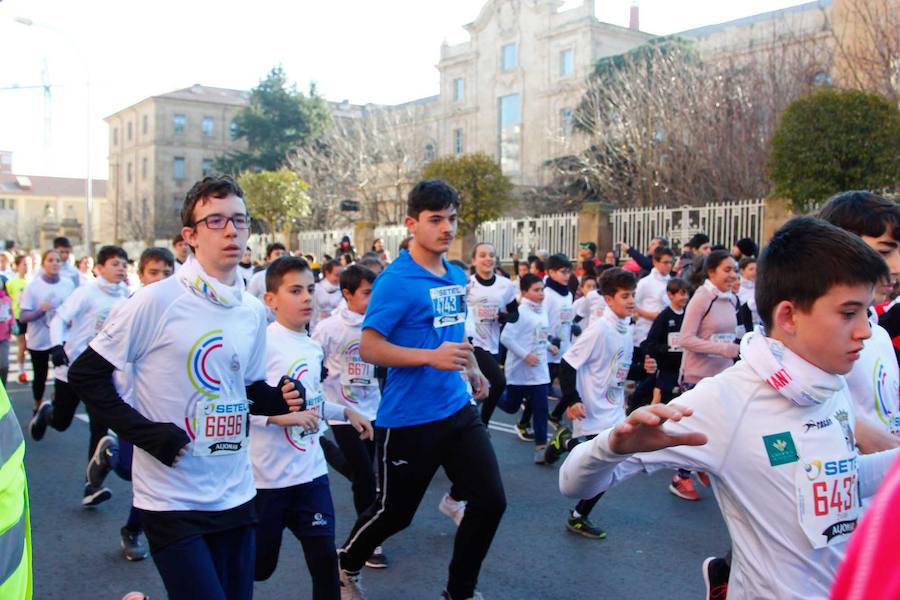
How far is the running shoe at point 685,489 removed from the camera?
6973 millimetres

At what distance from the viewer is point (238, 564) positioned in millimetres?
3332

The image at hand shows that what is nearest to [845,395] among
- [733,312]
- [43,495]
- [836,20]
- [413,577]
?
[413,577]

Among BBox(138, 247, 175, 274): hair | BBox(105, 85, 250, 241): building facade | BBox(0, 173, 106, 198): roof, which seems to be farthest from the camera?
BBox(0, 173, 106, 198): roof

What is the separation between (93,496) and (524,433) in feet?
14.9

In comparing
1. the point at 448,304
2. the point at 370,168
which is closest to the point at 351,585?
the point at 448,304

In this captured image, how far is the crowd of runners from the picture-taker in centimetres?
235

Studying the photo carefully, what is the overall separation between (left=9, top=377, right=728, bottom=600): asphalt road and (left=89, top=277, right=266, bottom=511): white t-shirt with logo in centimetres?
194

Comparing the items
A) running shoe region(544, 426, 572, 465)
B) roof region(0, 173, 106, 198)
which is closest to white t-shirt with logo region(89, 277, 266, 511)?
running shoe region(544, 426, 572, 465)

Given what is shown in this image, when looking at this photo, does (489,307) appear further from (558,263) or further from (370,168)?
(370,168)

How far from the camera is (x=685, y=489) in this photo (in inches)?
275

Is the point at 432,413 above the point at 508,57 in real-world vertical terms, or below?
below

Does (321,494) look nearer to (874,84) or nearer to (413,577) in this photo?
(413,577)

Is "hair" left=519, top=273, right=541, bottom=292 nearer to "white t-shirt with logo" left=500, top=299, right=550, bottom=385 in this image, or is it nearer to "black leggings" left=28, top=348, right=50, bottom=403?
"white t-shirt with logo" left=500, top=299, right=550, bottom=385

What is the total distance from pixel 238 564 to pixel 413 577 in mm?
2130
